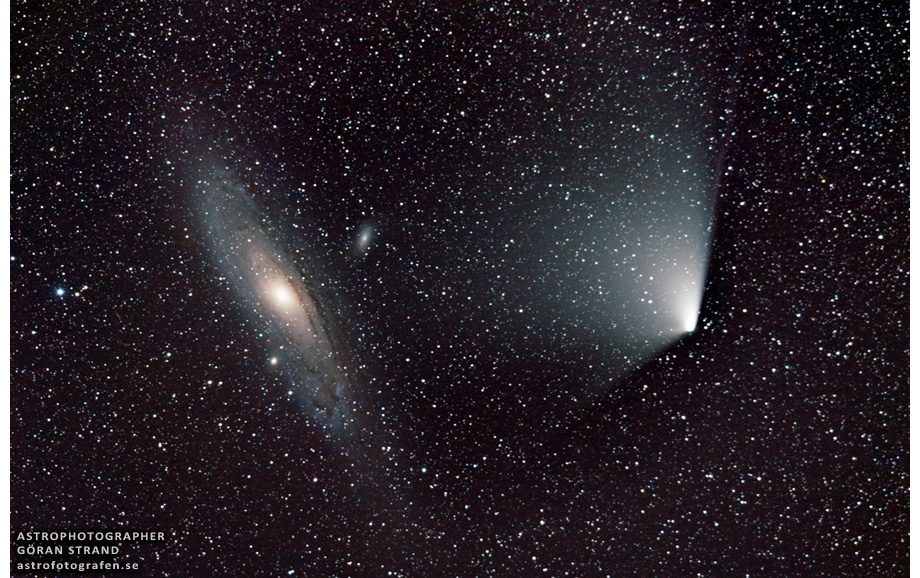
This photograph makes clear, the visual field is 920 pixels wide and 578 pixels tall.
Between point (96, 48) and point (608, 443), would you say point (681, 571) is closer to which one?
point (608, 443)

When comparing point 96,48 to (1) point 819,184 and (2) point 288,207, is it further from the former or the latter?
(1) point 819,184

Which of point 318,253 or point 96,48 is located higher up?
point 96,48

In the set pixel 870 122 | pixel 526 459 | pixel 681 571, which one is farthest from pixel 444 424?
pixel 870 122

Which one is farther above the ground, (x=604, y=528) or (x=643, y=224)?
(x=643, y=224)

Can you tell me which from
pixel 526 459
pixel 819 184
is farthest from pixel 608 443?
pixel 819 184

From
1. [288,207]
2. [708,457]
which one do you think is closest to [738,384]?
[708,457]

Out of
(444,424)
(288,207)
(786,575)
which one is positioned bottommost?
(786,575)
